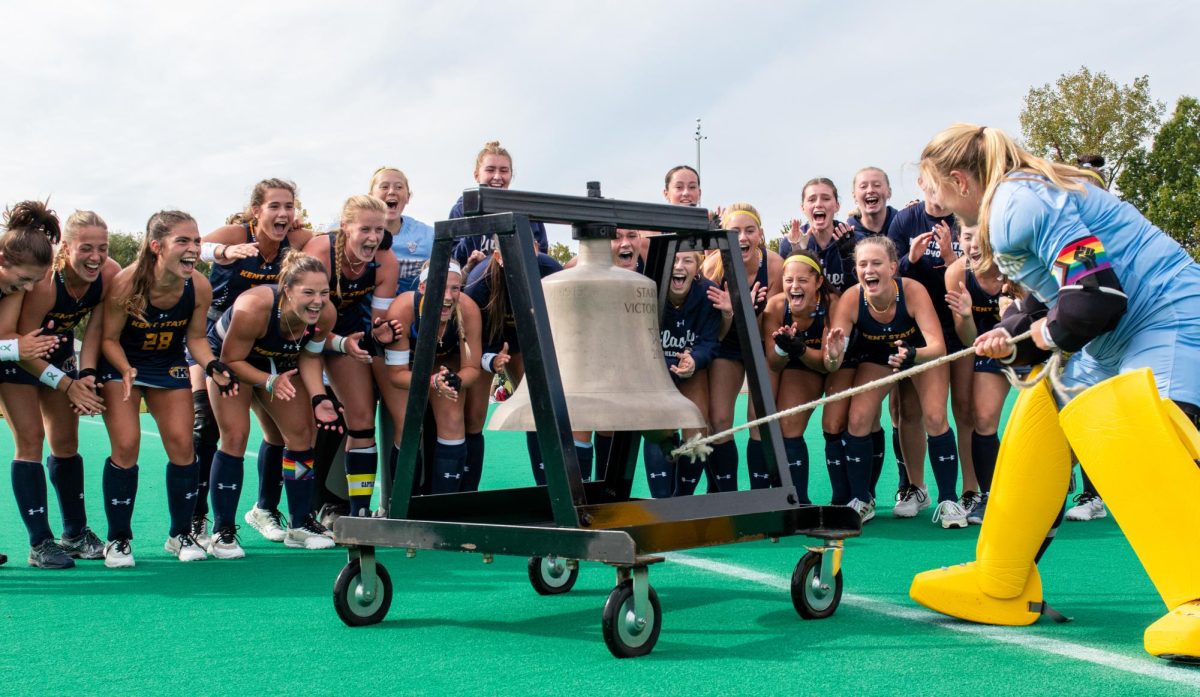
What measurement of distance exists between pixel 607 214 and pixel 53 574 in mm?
3446

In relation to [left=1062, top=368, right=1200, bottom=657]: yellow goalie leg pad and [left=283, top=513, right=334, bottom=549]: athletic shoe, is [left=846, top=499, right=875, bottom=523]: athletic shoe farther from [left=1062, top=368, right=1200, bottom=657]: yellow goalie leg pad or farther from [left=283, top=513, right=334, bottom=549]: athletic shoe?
[left=1062, top=368, right=1200, bottom=657]: yellow goalie leg pad

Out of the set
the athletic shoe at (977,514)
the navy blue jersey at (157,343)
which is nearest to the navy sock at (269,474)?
the navy blue jersey at (157,343)

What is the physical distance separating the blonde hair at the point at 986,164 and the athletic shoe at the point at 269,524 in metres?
4.48

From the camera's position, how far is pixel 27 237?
5605mm

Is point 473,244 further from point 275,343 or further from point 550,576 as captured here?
point 550,576

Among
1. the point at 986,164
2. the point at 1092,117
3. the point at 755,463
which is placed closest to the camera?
the point at 986,164

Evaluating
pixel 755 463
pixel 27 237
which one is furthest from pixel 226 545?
pixel 755 463

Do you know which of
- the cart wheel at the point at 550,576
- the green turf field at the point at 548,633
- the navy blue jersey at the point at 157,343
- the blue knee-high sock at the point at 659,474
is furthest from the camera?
the blue knee-high sock at the point at 659,474

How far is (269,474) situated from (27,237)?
2.18 metres

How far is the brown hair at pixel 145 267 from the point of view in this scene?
239 inches

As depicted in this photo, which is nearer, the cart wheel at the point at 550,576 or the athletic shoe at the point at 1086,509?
the cart wheel at the point at 550,576

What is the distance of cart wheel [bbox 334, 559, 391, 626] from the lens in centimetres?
439

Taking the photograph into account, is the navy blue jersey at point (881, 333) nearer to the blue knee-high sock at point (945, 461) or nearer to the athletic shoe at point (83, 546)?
the blue knee-high sock at point (945, 461)

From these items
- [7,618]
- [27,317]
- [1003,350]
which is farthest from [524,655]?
A: [27,317]
